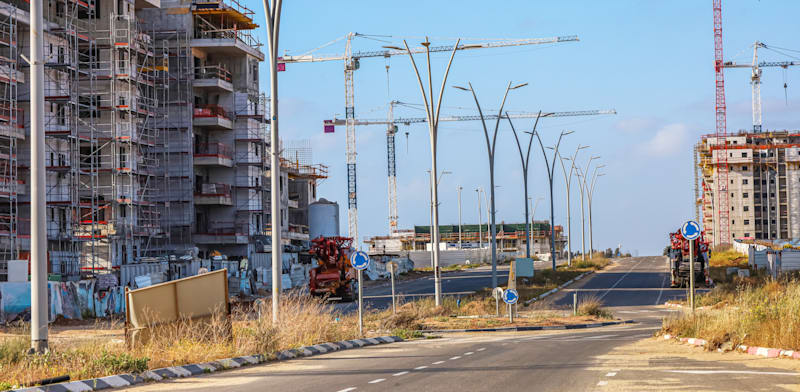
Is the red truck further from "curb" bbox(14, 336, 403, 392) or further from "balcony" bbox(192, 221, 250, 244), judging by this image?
"curb" bbox(14, 336, 403, 392)

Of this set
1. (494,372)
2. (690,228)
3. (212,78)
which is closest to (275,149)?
(494,372)

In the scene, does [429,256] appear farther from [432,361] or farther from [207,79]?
[432,361]

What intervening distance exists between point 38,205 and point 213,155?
2313 inches

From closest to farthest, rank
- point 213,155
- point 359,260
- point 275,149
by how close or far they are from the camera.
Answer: point 275,149 < point 359,260 < point 213,155

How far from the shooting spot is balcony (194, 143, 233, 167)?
7300 cm

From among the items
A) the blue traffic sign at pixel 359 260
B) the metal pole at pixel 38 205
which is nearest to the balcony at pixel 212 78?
the blue traffic sign at pixel 359 260

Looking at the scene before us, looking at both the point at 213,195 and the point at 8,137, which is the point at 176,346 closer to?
the point at 8,137

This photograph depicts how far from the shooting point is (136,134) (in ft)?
198

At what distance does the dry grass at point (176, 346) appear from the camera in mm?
15156

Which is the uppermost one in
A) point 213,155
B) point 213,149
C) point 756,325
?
point 213,149

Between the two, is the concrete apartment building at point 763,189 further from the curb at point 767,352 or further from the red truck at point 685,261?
the curb at point 767,352

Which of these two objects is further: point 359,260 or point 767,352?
point 359,260

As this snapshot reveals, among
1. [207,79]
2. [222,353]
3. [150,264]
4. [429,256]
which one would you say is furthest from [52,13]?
[429,256]

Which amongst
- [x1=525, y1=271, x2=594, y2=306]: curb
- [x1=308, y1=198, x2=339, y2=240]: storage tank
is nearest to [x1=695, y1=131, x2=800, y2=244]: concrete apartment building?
[x1=308, y1=198, x2=339, y2=240]: storage tank
